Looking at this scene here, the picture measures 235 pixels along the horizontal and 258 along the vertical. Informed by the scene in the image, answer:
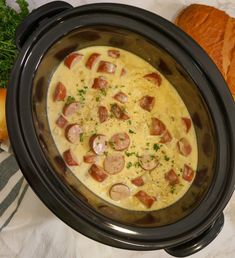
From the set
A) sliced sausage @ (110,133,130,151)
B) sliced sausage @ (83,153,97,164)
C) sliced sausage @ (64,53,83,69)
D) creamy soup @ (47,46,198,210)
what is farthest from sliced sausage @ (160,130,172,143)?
sliced sausage @ (64,53,83,69)

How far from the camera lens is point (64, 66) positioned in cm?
141

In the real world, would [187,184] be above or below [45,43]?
below

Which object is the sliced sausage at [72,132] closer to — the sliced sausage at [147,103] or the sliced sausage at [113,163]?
the sliced sausage at [113,163]

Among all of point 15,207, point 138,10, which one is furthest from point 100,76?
point 15,207

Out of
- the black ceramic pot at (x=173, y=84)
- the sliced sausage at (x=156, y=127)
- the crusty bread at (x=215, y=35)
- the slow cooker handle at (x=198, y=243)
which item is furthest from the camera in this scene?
the crusty bread at (x=215, y=35)

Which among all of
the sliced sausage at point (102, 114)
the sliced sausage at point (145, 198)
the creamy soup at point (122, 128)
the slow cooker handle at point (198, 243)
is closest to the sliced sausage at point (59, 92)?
the creamy soup at point (122, 128)

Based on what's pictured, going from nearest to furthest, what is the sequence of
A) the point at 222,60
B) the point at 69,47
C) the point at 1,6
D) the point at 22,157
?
the point at 22,157
the point at 69,47
the point at 1,6
the point at 222,60

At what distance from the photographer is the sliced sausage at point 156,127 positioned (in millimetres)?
1441

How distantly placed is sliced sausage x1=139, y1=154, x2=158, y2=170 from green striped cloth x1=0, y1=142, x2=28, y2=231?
15.8 inches

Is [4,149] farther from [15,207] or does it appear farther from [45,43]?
[45,43]

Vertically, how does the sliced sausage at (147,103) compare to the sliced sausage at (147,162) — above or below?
above

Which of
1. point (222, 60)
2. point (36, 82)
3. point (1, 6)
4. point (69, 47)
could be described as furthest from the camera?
point (222, 60)

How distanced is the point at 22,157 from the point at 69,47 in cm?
37

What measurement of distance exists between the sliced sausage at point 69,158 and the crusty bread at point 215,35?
0.61 meters
